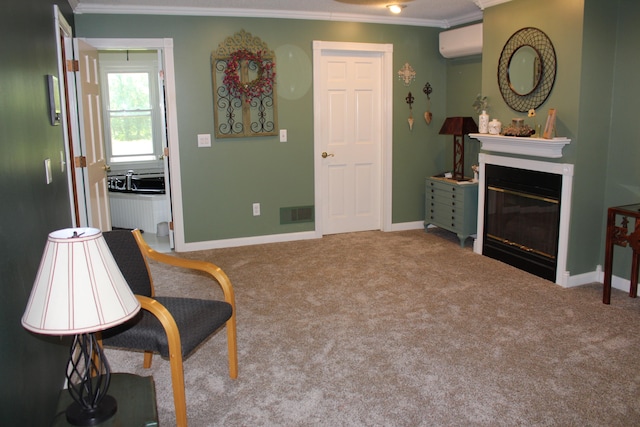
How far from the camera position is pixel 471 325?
3537 mm

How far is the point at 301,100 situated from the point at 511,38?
82.7 inches

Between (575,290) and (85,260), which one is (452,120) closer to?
(575,290)

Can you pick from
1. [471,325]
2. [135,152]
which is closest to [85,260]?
[471,325]

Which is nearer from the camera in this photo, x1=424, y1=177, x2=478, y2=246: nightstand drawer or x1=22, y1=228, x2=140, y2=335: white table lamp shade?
x1=22, y1=228, x2=140, y2=335: white table lamp shade

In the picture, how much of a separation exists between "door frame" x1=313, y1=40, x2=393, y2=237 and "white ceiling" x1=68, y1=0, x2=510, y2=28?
28 cm

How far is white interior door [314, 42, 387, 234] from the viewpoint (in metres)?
5.73

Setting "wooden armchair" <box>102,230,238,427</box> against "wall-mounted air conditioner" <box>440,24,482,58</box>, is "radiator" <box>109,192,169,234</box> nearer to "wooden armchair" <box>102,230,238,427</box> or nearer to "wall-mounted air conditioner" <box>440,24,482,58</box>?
"wooden armchair" <box>102,230,238,427</box>

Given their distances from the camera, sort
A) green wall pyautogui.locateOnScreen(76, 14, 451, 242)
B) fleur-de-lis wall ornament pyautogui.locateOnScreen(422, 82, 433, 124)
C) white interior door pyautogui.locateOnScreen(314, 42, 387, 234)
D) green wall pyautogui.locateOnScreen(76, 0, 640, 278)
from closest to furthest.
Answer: green wall pyautogui.locateOnScreen(76, 0, 640, 278)
green wall pyautogui.locateOnScreen(76, 14, 451, 242)
white interior door pyautogui.locateOnScreen(314, 42, 387, 234)
fleur-de-lis wall ornament pyautogui.locateOnScreen(422, 82, 433, 124)

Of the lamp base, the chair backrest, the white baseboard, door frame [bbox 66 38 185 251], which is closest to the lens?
the lamp base

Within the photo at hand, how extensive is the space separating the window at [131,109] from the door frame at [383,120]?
291cm

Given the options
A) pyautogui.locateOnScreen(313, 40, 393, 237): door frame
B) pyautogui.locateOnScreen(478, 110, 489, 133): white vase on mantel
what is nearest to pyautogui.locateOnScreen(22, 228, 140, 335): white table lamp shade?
pyautogui.locateOnScreen(478, 110, 489, 133): white vase on mantel

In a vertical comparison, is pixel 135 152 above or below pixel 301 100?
below

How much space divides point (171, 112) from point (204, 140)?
41 cm

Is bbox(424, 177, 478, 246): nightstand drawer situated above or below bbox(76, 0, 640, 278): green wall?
below
